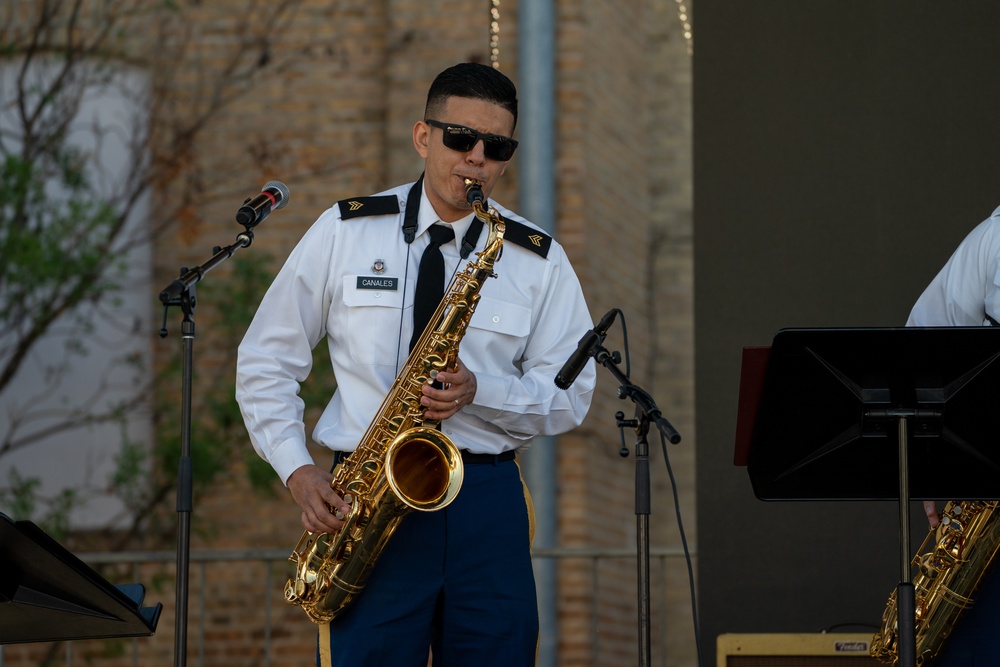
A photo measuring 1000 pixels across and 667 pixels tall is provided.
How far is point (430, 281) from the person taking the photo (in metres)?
3.57

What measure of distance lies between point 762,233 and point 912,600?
235cm

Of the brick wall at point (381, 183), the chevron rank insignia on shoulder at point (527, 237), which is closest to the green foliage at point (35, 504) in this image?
the brick wall at point (381, 183)

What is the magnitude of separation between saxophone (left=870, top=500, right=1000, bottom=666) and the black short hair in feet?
5.18

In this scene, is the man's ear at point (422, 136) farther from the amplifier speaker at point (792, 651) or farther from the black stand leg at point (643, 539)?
the amplifier speaker at point (792, 651)

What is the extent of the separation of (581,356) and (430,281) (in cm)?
45

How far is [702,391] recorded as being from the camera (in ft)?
17.3

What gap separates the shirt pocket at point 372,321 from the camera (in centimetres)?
351

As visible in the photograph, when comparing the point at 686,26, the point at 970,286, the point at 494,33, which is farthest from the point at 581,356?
the point at 686,26

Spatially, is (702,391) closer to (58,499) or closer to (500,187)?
(500,187)

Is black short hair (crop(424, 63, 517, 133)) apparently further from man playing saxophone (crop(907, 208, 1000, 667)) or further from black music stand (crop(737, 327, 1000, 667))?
man playing saxophone (crop(907, 208, 1000, 667))

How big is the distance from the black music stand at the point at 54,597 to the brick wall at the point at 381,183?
3.94 meters

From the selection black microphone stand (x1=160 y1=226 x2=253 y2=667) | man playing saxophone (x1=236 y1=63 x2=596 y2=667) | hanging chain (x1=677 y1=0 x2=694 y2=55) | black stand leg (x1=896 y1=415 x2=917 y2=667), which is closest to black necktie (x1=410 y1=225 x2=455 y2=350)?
man playing saxophone (x1=236 y1=63 x2=596 y2=667)

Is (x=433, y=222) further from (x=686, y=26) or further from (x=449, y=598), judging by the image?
(x=686, y=26)

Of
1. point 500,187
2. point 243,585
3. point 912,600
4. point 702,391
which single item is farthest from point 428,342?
point 243,585
